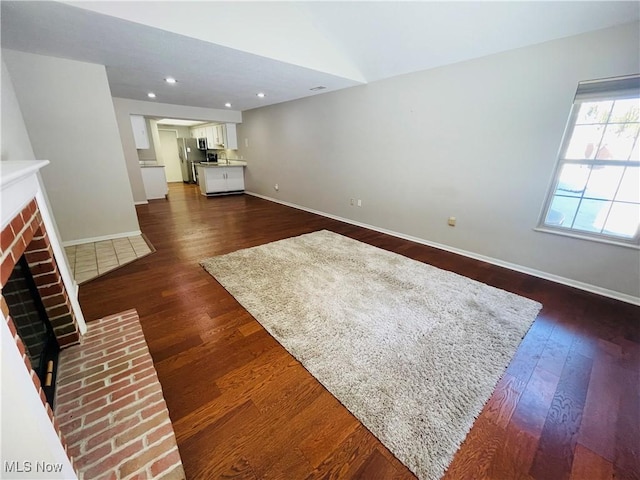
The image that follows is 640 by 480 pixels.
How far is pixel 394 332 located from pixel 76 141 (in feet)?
14.3

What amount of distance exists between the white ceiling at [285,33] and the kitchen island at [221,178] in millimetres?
3048

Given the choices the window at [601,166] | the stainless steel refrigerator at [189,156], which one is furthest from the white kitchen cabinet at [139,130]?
the window at [601,166]

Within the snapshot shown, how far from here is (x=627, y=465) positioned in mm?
1192

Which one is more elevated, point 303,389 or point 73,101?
point 73,101

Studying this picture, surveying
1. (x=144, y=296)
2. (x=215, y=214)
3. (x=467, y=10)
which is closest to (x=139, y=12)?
(x=144, y=296)

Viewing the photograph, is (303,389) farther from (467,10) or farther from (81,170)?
(81,170)

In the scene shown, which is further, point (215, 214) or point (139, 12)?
point (215, 214)

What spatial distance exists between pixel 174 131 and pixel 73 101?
718 cm

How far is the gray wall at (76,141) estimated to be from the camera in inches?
116

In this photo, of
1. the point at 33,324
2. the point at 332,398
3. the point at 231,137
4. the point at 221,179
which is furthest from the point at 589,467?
the point at 231,137

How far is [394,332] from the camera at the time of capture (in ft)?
6.49

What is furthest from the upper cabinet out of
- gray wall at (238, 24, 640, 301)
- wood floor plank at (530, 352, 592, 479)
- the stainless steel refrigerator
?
wood floor plank at (530, 352, 592, 479)

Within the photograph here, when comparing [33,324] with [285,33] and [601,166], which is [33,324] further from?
[601,166]

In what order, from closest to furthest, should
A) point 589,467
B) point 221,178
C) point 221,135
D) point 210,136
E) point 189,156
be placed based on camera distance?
point 589,467
point 221,178
point 221,135
point 210,136
point 189,156
